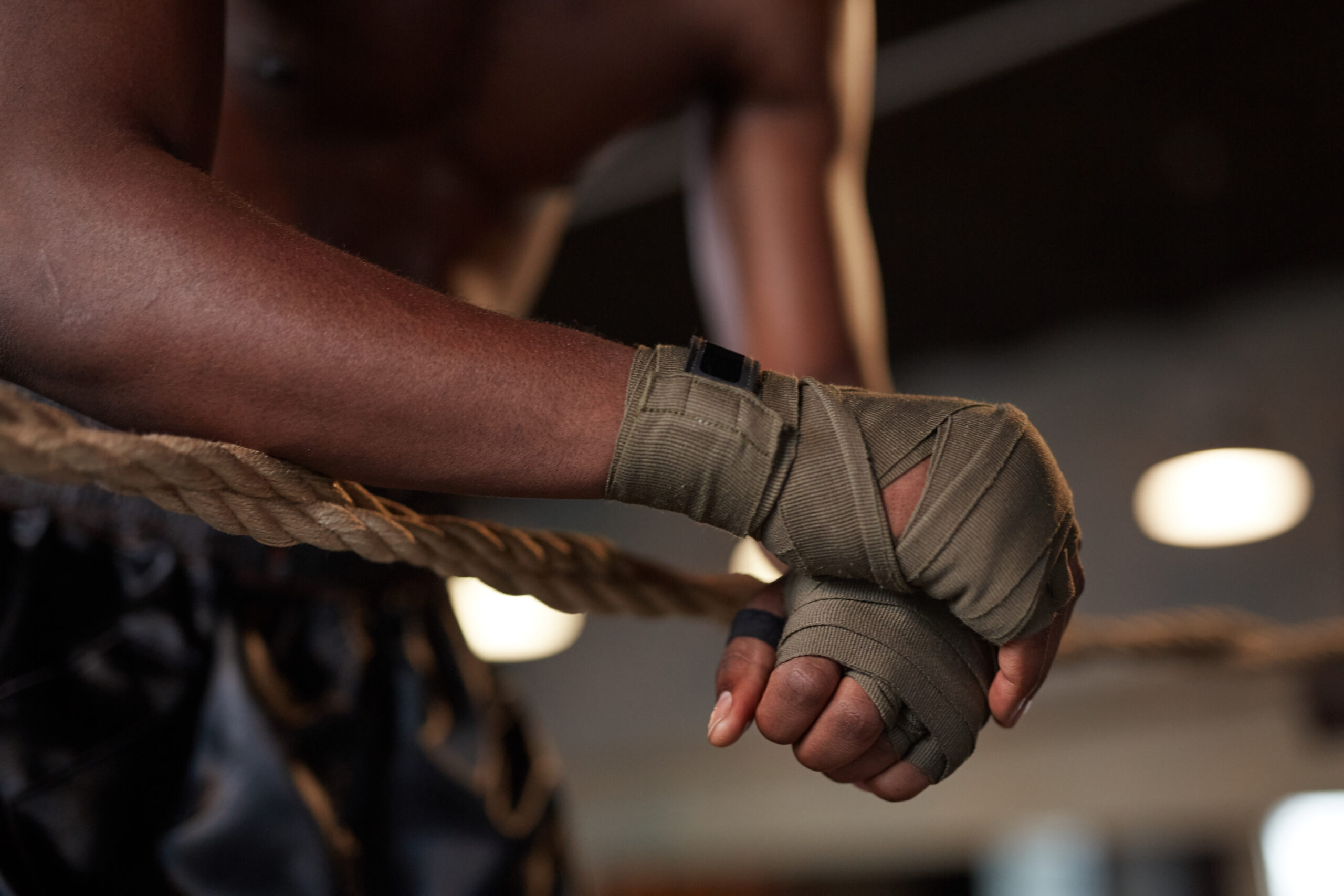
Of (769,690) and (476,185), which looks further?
(476,185)

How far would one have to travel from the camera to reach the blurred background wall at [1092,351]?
7.48 ft

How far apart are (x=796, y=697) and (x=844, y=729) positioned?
0.08ft

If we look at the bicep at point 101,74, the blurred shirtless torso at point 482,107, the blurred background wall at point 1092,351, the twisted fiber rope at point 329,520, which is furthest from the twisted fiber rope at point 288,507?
the blurred background wall at point 1092,351

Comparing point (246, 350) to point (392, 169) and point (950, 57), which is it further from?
point (950, 57)

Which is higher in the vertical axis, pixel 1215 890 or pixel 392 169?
pixel 1215 890

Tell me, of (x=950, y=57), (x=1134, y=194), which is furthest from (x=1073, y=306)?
(x=950, y=57)

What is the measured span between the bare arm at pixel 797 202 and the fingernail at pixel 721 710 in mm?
399

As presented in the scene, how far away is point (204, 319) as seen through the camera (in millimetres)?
382

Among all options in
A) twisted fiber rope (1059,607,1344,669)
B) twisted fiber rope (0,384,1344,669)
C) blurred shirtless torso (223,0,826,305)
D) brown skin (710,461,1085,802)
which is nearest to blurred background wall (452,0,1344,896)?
twisted fiber rope (1059,607,1344,669)

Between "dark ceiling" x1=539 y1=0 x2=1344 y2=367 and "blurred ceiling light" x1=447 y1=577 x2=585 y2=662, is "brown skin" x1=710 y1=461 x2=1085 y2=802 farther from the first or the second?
"blurred ceiling light" x1=447 y1=577 x2=585 y2=662

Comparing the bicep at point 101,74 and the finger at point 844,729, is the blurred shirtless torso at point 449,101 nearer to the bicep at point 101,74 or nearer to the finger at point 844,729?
the bicep at point 101,74

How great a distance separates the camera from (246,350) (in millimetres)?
387

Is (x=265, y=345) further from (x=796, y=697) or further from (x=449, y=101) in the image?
(x=449, y=101)

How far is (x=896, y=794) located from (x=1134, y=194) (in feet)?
8.32
